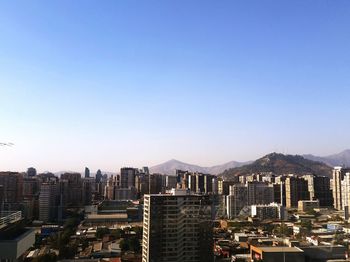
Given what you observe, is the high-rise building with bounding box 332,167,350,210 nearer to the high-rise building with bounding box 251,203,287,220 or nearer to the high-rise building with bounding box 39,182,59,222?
the high-rise building with bounding box 251,203,287,220

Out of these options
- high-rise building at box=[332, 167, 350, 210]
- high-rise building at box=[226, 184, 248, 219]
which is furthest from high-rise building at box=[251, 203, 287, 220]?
high-rise building at box=[332, 167, 350, 210]

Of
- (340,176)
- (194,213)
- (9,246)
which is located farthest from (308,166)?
(9,246)

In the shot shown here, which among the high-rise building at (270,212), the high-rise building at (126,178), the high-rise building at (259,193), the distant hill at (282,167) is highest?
the distant hill at (282,167)

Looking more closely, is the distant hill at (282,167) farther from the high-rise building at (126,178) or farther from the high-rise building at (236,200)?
the high-rise building at (236,200)

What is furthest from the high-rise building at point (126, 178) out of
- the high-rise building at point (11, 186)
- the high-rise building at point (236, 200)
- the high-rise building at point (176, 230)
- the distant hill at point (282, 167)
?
the distant hill at point (282, 167)

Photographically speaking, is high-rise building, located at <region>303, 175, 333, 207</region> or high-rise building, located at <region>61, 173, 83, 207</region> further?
high-rise building, located at <region>303, 175, 333, 207</region>
